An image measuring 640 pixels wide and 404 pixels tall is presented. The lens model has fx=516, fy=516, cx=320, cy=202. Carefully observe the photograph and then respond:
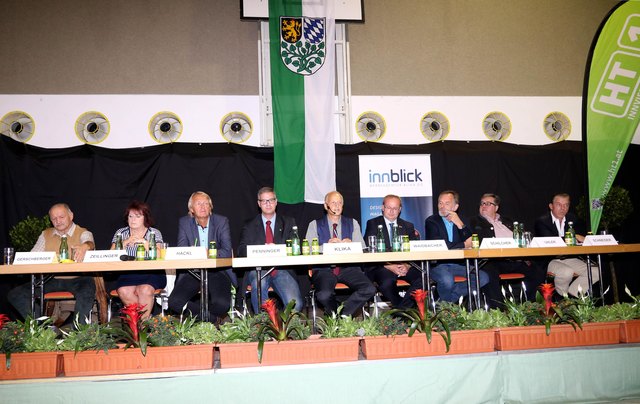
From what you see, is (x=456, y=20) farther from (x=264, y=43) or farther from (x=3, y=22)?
(x=3, y=22)

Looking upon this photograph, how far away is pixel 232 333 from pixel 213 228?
59.6 inches

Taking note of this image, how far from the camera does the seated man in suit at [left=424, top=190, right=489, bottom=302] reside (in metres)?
4.42

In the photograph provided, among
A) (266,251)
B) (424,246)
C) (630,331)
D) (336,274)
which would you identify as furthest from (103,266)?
(630,331)

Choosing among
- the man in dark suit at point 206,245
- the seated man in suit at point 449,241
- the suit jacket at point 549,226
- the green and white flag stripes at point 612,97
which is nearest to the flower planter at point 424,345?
the seated man in suit at point 449,241

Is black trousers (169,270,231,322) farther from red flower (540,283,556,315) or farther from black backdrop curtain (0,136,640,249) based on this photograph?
red flower (540,283,556,315)

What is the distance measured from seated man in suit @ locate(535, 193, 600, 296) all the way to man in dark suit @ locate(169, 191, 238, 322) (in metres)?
3.02

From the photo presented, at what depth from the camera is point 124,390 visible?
8.63 feet

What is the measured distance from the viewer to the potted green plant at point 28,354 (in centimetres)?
275

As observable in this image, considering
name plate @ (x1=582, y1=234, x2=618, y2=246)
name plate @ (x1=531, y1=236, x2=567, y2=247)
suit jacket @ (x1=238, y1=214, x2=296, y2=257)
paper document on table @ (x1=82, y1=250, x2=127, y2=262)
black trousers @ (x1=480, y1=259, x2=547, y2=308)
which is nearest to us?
paper document on table @ (x1=82, y1=250, x2=127, y2=262)

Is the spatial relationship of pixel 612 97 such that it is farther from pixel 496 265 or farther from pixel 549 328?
pixel 549 328

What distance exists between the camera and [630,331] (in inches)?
127

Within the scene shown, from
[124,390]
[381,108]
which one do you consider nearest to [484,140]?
[381,108]

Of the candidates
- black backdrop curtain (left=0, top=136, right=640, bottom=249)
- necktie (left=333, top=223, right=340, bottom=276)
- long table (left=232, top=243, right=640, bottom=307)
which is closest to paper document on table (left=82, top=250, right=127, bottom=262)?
long table (left=232, top=243, right=640, bottom=307)

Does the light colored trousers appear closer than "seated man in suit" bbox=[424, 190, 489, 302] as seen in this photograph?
No
